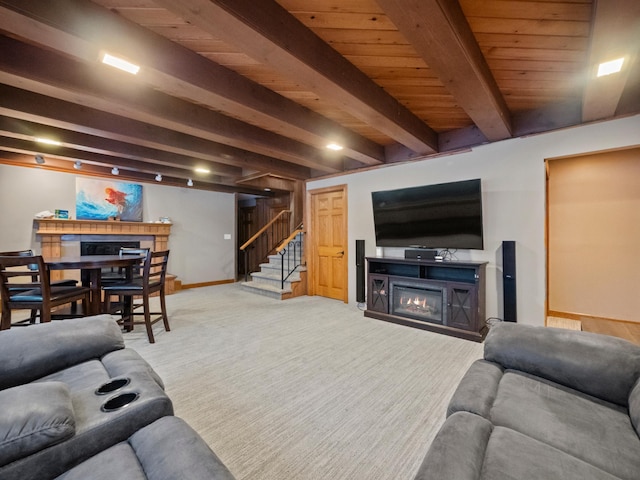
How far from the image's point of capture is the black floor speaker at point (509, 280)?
3.16m

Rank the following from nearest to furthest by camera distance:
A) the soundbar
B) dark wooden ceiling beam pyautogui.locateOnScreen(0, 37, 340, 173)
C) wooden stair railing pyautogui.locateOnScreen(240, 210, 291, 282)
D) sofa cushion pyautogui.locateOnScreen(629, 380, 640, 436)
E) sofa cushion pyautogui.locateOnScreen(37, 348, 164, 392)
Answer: sofa cushion pyautogui.locateOnScreen(629, 380, 640, 436) < sofa cushion pyautogui.locateOnScreen(37, 348, 164, 392) < dark wooden ceiling beam pyautogui.locateOnScreen(0, 37, 340, 173) < the soundbar < wooden stair railing pyautogui.locateOnScreen(240, 210, 291, 282)

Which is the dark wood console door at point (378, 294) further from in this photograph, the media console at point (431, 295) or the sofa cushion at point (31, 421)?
the sofa cushion at point (31, 421)

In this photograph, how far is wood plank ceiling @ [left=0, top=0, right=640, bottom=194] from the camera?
5.15 feet

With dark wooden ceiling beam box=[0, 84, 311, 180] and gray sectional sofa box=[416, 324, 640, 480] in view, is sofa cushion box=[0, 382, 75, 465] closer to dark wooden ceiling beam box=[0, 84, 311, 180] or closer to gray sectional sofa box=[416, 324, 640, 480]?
gray sectional sofa box=[416, 324, 640, 480]

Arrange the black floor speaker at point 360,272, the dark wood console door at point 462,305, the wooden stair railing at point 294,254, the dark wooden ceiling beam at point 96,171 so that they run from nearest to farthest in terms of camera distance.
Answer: the dark wood console door at point 462,305 → the dark wooden ceiling beam at point 96,171 → the black floor speaker at point 360,272 → the wooden stair railing at point 294,254

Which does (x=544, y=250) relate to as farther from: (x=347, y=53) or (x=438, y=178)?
(x=347, y=53)

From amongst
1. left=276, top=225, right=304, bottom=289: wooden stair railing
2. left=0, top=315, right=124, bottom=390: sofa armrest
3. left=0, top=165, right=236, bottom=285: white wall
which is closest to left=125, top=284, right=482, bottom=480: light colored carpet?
left=0, top=315, right=124, bottom=390: sofa armrest

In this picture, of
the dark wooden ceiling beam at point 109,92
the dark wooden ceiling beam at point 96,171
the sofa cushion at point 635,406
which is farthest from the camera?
the dark wooden ceiling beam at point 96,171

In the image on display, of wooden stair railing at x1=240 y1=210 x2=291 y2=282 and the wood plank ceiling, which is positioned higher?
the wood plank ceiling

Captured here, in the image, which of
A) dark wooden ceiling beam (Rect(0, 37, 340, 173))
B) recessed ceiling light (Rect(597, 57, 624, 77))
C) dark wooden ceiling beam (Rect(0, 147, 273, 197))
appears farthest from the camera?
dark wooden ceiling beam (Rect(0, 147, 273, 197))

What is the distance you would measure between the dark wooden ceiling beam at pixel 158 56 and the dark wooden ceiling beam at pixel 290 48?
0.57 meters

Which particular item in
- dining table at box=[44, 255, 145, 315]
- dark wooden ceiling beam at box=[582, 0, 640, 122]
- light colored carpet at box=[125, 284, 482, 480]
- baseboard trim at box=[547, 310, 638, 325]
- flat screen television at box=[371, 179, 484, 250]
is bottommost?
light colored carpet at box=[125, 284, 482, 480]

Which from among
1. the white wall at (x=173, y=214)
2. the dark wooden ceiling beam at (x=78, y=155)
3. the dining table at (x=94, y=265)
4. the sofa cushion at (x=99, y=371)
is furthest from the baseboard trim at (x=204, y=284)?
the sofa cushion at (x=99, y=371)

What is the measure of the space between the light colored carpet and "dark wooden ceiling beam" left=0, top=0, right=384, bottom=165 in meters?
2.31
